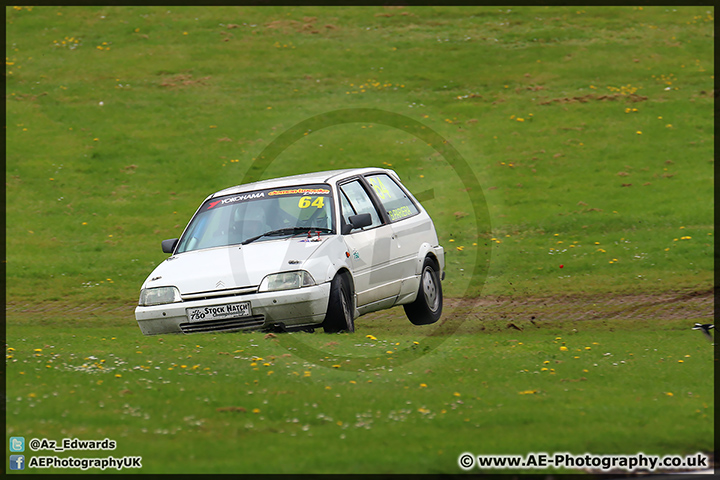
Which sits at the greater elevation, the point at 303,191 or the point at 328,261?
the point at 303,191

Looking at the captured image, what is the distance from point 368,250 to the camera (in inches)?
392

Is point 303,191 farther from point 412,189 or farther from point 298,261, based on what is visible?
point 412,189

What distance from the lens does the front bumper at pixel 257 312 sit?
28.5 feet

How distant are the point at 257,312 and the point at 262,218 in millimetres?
1616

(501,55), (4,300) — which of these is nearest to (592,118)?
(501,55)

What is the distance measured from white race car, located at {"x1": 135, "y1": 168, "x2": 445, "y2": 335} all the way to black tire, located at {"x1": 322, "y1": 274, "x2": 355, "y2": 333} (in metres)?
0.01

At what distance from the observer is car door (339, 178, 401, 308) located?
9.70 meters

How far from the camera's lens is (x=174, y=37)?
3344 cm

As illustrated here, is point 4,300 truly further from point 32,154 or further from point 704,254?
point 704,254

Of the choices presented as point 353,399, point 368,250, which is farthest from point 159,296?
point 353,399

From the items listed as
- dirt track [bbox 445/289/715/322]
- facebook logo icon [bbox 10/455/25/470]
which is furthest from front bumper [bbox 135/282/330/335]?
dirt track [bbox 445/289/715/322]

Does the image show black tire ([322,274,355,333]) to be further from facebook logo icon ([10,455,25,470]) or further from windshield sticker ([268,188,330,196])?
facebook logo icon ([10,455,25,470])

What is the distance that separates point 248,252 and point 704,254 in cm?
1096

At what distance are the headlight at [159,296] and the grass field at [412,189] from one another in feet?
1.49
